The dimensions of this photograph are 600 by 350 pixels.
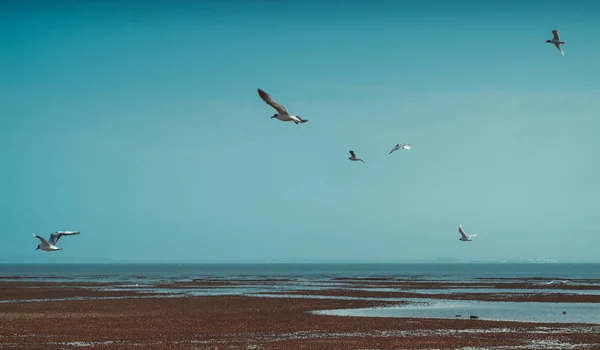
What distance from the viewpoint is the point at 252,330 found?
33.9m

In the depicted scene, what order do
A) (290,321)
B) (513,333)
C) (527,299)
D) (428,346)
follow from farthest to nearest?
(527,299)
(290,321)
(513,333)
(428,346)

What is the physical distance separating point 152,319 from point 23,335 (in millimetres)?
8956

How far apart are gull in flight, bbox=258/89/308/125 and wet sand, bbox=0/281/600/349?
994 centimetres

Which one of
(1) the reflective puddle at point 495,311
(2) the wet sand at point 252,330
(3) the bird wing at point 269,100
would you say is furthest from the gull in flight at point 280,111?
(1) the reflective puddle at point 495,311

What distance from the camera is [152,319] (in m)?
39.2

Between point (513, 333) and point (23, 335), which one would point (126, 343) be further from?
point (513, 333)

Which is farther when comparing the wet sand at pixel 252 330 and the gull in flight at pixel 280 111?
the wet sand at pixel 252 330

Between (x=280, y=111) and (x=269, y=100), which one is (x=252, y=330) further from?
(x=269, y=100)

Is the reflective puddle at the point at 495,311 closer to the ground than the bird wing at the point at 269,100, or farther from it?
closer to the ground

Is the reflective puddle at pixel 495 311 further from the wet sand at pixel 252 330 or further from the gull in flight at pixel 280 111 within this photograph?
the gull in flight at pixel 280 111

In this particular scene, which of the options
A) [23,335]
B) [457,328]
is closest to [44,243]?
[23,335]

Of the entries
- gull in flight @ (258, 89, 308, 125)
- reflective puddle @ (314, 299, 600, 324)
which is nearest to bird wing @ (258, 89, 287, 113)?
gull in flight @ (258, 89, 308, 125)

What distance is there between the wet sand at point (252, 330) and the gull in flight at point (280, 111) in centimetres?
994

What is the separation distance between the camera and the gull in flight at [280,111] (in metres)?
19.1
